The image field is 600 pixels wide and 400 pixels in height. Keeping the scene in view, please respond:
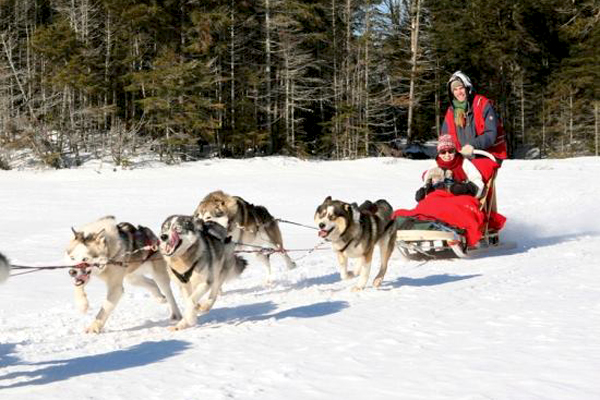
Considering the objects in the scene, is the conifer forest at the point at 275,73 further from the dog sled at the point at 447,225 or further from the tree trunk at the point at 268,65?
the dog sled at the point at 447,225

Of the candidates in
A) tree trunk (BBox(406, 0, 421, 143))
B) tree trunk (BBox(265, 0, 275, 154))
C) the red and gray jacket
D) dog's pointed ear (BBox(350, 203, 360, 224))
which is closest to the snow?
dog's pointed ear (BBox(350, 203, 360, 224))

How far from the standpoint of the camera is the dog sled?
24.7 feet

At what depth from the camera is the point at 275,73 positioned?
28.0m

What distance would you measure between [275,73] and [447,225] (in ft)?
69.8

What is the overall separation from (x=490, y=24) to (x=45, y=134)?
19706 millimetres

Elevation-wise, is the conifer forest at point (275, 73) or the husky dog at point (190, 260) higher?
the conifer forest at point (275, 73)

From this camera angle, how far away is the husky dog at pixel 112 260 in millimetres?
4543

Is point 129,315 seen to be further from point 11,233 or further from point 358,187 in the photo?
point 358,187

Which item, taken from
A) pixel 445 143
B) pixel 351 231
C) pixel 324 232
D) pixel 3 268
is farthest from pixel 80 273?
pixel 445 143

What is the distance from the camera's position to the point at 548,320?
455 cm

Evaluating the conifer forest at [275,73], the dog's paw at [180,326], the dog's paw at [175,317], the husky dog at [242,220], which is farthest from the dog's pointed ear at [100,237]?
the conifer forest at [275,73]

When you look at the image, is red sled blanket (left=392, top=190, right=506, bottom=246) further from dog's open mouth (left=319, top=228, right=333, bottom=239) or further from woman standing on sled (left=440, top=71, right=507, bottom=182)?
dog's open mouth (left=319, top=228, right=333, bottom=239)

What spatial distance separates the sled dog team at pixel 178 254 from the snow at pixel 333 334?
20 centimetres

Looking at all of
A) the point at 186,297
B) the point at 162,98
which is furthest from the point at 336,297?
the point at 162,98
